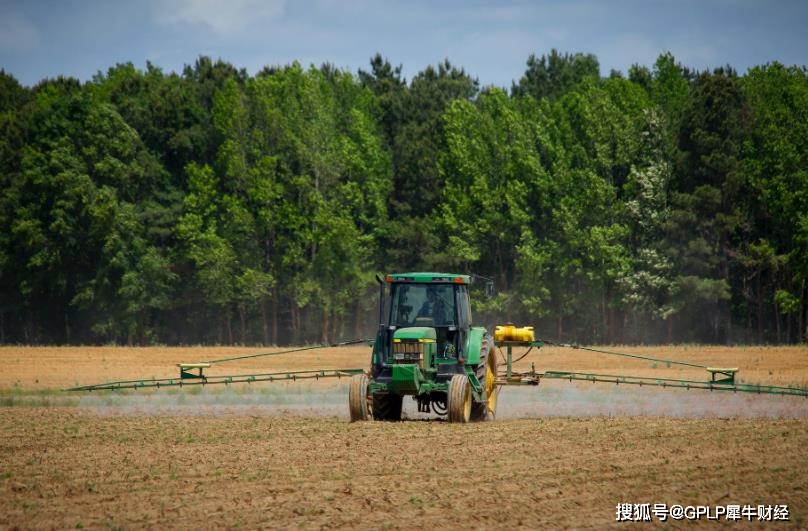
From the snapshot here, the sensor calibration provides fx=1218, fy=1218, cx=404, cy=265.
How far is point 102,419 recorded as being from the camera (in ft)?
84.7

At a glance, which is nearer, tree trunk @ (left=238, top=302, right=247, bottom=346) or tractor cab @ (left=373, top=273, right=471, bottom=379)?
tractor cab @ (left=373, top=273, right=471, bottom=379)

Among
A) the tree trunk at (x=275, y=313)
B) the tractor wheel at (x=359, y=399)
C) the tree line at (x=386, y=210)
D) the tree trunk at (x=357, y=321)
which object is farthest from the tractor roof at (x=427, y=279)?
the tree trunk at (x=357, y=321)

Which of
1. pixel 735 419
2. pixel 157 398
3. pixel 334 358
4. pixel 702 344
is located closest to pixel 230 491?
pixel 735 419

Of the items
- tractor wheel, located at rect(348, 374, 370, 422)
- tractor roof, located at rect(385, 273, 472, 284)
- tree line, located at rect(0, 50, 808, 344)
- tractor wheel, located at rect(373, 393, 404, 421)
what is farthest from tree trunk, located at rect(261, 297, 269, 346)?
tractor wheel, located at rect(348, 374, 370, 422)

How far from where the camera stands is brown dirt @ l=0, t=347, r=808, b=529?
48.3 ft

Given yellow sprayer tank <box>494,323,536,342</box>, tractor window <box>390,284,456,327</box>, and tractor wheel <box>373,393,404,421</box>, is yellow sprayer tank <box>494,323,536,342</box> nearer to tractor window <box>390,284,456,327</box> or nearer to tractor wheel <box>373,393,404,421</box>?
tractor window <box>390,284,456,327</box>

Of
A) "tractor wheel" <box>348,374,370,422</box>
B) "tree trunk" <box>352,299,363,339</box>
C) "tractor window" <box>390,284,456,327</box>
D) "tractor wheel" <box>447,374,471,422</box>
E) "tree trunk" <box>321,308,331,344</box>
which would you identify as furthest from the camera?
"tree trunk" <box>352,299,363,339</box>

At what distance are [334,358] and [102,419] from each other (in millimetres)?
29630

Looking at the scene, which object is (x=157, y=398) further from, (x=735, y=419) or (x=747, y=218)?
(x=747, y=218)

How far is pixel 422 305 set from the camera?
82.6 feet

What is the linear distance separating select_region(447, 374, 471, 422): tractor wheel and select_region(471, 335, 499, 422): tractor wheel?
136 centimetres

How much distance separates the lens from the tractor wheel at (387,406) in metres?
25.0

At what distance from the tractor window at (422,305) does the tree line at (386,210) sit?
42.6m

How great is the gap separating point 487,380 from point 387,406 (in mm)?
2479
